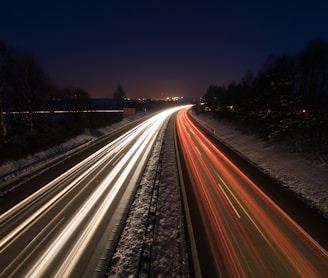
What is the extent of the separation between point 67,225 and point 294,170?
16.5 meters

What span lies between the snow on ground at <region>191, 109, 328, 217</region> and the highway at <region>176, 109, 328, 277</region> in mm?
2544

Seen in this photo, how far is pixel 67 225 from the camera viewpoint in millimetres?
9195

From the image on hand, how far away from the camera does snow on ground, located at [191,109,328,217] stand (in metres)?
12.2

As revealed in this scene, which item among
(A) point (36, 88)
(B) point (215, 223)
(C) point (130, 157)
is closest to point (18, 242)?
(B) point (215, 223)

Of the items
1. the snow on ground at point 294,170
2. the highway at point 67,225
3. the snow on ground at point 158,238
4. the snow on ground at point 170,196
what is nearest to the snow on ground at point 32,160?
the snow on ground at point 170,196

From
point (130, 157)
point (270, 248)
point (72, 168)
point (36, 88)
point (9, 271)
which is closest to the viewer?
point (9, 271)

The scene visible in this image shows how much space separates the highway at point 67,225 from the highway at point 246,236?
12.3ft

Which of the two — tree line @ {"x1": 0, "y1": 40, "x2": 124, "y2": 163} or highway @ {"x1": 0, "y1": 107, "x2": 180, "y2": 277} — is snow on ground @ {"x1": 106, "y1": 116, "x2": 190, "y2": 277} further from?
tree line @ {"x1": 0, "y1": 40, "x2": 124, "y2": 163}

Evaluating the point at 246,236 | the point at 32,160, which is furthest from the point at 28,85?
the point at 246,236

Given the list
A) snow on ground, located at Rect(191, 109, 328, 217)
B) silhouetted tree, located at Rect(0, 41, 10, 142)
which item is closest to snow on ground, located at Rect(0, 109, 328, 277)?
snow on ground, located at Rect(191, 109, 328, 217)

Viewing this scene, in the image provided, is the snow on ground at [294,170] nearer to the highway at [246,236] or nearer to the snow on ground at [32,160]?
the highway at [246,236]

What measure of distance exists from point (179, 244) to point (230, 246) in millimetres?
1982

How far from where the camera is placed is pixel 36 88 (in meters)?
27.1

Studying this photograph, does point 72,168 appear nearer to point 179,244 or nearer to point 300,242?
point 179,244
